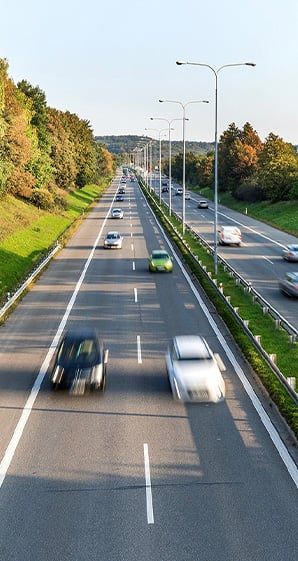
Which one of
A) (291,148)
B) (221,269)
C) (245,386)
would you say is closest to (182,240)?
(221,269)

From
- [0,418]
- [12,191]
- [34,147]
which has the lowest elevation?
[0,418]

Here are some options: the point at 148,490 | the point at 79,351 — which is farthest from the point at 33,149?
the point at 148,490

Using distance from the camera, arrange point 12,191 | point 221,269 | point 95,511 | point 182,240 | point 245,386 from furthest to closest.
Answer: point 12,191 → point 182,240 → point 221,269 → point 245,386 → point 95,511

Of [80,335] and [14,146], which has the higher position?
[14,146]

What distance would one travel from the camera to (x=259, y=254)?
4497 cm

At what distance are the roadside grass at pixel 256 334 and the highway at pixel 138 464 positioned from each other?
16.4 inches

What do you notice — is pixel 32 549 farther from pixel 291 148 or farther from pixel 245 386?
pixel 291 148

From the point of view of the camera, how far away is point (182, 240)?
156 feet

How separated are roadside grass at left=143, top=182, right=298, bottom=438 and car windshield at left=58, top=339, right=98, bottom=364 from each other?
16.8 feet

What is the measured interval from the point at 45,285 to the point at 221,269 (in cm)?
1116

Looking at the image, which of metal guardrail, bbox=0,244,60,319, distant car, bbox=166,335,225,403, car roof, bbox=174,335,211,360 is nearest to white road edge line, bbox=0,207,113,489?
metal guardrail, bbox=0,244,60,319

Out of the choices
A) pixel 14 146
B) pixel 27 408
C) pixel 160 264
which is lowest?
pixel 27 408

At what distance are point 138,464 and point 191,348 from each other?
5.27m

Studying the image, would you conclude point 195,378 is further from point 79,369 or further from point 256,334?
point 256,334
